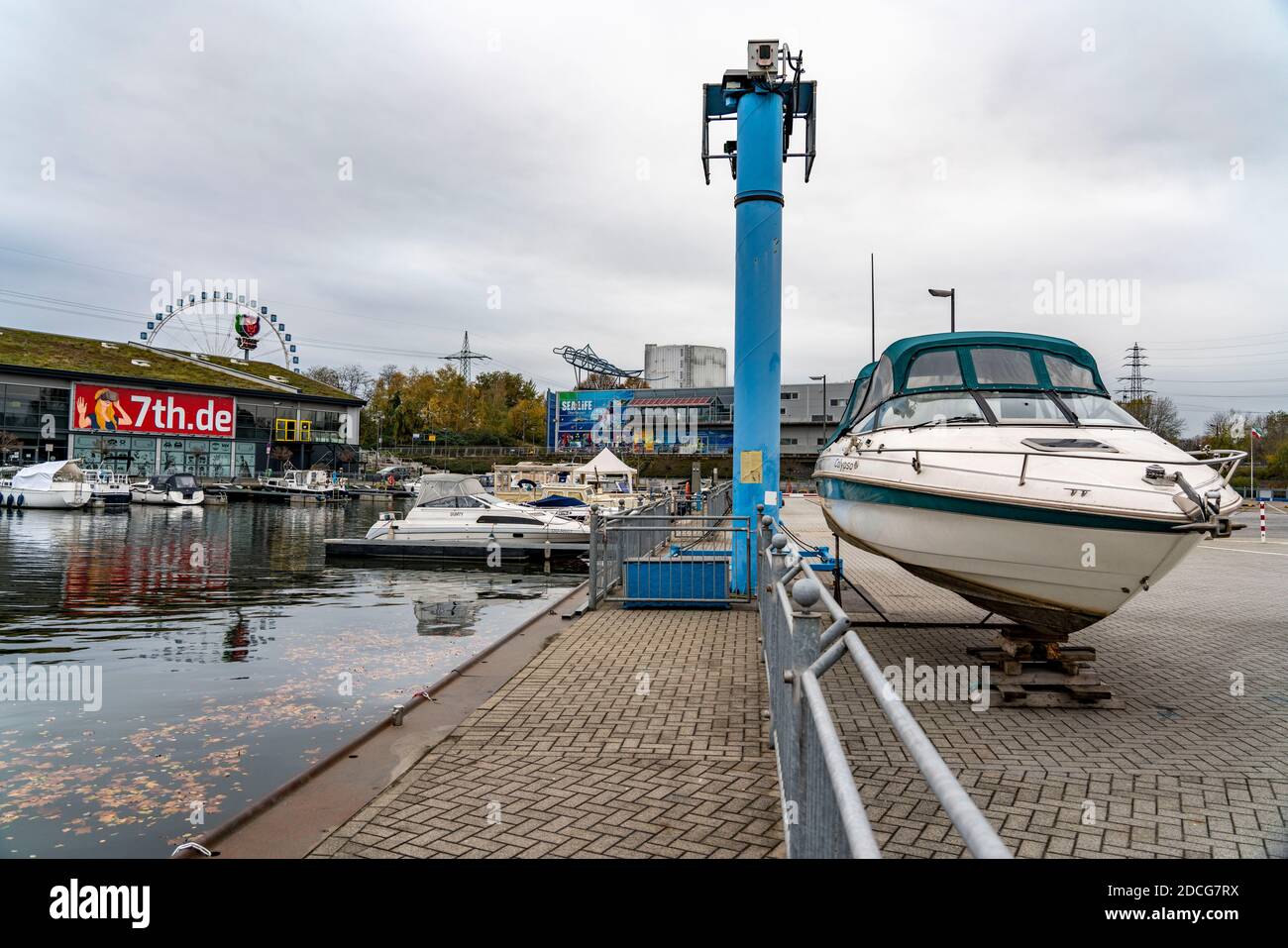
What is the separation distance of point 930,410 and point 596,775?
494 centimetres

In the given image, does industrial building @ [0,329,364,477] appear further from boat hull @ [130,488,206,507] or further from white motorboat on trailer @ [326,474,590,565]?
white motorboat on trailer @ [326,474,590,565]

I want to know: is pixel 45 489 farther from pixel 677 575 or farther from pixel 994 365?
pixel 994 365

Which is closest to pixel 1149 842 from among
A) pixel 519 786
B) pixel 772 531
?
pixel 519 786

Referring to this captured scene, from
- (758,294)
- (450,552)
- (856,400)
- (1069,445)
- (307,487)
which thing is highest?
(758,294)

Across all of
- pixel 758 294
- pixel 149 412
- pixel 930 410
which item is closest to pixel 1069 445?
pixel 930 410

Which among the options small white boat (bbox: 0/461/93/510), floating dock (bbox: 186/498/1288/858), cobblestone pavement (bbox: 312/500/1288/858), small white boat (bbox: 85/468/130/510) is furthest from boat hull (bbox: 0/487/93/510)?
cobblestone pavement (bbox: 312/500/1288/858)

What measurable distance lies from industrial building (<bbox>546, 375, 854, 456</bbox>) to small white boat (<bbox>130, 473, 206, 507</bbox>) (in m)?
54.2

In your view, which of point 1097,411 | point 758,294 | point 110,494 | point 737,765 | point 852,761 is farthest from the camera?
point 110,494

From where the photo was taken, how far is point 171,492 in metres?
47.2

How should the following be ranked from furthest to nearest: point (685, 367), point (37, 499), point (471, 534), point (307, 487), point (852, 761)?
point (685, 367), point (307, 487), point (37, 499), point (471, 534), point (852, 761)

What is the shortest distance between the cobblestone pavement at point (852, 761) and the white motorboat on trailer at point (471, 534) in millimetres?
14361

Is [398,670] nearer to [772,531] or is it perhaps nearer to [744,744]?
[772,531]

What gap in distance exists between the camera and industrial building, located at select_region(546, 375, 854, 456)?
96562mm

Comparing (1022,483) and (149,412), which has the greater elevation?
(149,412)
